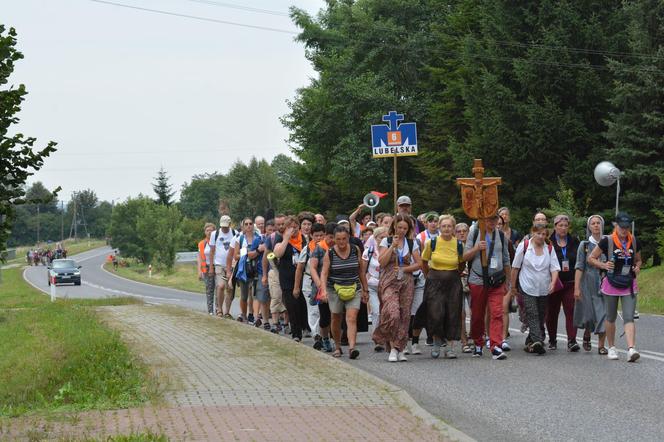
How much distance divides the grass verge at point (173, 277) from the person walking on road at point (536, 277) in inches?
1367

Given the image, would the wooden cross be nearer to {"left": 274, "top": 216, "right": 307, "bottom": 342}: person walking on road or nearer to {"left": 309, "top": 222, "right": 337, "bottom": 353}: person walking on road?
{"left": 309, "top": 222, "right": 337, "bottom": 353}: person walking on road

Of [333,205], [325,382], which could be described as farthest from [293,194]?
[325,382]

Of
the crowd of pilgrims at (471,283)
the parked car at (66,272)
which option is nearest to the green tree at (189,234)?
the parked car at (66,272)

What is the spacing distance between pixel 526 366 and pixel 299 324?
4.18m

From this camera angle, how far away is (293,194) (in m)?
65.6

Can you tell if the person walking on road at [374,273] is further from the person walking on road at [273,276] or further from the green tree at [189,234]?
the green tree at [189,234]

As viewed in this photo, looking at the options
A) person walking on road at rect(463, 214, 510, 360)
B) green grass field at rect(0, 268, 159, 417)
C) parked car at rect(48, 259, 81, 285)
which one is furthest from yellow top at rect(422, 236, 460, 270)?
parked car at rect(48, 259, 81, 285)

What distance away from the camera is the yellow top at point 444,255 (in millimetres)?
14164

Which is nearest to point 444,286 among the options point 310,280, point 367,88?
point 310,280

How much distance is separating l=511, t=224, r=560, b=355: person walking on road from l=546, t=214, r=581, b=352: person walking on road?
13.4 inches

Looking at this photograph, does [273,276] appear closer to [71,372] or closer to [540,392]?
[71,372]

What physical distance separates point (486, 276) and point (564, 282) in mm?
1210

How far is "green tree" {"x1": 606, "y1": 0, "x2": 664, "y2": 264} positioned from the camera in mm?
32281

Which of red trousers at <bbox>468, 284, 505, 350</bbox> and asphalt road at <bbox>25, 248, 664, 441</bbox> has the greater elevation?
red trousers at <bbox>468, 284, 505, 350</bbox>
